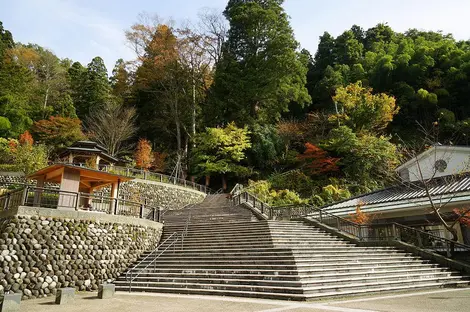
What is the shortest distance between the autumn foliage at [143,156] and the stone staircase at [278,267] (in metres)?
16.8

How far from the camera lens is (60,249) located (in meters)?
10.3

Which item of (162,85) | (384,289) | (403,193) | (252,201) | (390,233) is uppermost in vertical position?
(162,85)

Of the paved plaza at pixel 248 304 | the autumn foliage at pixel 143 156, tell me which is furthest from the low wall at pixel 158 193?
the paved plaza at pixel 248 304

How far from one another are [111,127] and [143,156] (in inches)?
180

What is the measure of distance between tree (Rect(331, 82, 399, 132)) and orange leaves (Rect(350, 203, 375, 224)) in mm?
14664

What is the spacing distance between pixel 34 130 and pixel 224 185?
1998 cm

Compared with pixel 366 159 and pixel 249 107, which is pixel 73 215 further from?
pixel 249 107

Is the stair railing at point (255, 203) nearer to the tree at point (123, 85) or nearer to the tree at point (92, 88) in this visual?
the tree at point (92, 88)

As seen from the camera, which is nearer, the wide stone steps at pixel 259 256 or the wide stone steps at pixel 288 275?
the wide stone steps at pixel 288 275

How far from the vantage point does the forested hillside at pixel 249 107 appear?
26.8m

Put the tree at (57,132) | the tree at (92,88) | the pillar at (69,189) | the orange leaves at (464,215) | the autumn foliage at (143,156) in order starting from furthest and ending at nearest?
the tree at (92,88)
the autumn foliage at (143,156)
the tree at (57,132)
the pillar at (69,189)
the orange leaves at (464,215)

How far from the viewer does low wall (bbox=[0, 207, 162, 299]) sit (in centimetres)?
927

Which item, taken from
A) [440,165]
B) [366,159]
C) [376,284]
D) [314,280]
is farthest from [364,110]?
[314,280]

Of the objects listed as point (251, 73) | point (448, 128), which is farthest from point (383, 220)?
point (251, 73)
